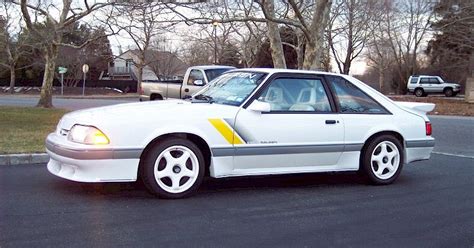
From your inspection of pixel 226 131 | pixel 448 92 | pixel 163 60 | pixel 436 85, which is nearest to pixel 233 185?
pixel 226 131

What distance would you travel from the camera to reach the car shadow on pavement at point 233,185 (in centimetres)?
606

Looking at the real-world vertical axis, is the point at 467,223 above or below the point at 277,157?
below

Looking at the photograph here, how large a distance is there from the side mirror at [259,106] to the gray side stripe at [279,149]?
0.43 meters

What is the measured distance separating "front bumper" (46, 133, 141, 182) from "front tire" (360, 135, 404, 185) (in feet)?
9.81

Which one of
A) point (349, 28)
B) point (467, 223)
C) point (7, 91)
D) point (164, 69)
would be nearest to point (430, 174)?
point (467, 223)

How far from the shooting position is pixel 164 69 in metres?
67.8

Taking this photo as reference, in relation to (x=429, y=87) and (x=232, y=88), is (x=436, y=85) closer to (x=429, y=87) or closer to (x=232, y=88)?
(x=429, y=87)

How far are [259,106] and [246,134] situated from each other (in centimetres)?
35

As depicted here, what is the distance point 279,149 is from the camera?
246 inches

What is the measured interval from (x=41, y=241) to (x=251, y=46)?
145 ft

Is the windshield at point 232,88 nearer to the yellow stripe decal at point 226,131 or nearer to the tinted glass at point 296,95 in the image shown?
the tinted glass at point 296,95

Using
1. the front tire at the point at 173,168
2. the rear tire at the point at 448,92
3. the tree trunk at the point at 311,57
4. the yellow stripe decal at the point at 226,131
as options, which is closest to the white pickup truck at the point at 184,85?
the tree trunk at the point at 311,57

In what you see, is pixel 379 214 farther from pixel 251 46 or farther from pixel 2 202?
pixel 251 46

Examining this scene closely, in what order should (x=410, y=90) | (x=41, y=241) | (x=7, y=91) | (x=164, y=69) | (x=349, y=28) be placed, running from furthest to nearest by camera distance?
(x=164, y=69) → (x=7, y=91) → (x=410, y=90) → (x=349, y=28) → (x=41, y=241)
